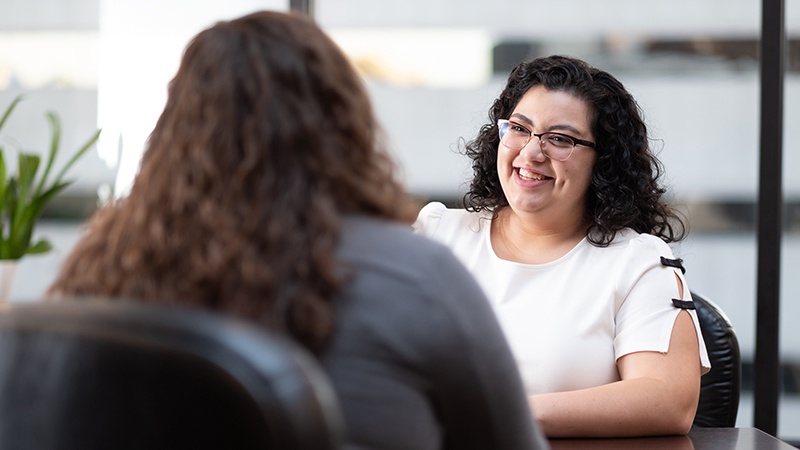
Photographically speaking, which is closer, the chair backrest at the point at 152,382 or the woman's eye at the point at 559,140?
the chair backrest at the point at 152,382

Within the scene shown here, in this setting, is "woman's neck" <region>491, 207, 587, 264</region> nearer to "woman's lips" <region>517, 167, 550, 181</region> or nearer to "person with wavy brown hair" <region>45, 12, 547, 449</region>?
"woman's lips" <region>517, 167, 550, 181</region>

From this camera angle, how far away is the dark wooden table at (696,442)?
147 cm

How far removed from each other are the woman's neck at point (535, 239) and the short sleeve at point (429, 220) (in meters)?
0.14

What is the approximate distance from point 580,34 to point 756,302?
3.85 ft

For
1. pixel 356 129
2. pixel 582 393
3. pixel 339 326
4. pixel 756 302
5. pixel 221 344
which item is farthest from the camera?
pixel 756 302

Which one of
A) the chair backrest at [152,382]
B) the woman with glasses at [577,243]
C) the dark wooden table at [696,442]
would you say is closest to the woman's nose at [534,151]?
the woman with glasses at [577,243]

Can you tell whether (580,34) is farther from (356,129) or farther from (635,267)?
(356,129)

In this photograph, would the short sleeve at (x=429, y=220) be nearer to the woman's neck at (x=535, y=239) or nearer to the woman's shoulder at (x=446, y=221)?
the woman's shoulder at (x=446, y=221)

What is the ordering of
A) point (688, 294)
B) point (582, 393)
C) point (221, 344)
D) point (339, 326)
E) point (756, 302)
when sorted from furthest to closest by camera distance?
point (756, 302) < point (688, 294) < point (582, 393) < point (339, 326) < point (221, 344)

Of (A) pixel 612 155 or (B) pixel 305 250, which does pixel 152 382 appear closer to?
(B) pixel 305 250

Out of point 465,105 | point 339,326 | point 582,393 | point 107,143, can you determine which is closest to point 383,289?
point 339,326

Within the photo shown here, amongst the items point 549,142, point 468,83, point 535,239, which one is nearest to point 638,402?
point 535,239

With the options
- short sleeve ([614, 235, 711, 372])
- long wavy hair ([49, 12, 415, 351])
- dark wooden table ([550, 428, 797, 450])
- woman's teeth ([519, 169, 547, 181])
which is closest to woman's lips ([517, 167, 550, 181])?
woman's teeth ([519, 169, 547, 181])

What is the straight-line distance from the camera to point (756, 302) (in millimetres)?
3484
